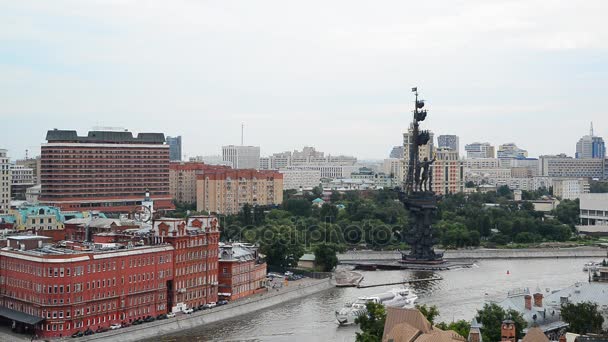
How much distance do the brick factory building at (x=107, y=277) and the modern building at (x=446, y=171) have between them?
280 ft

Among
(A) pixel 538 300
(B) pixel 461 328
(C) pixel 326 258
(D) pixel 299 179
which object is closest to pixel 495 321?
(B) pixel 461 328

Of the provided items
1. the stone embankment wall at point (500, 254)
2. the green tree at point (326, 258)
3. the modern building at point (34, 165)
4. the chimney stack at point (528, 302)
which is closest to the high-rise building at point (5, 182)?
the modern building at point (34, 165)

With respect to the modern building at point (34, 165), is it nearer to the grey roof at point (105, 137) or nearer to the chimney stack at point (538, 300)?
the grey roof at point (105, 137)

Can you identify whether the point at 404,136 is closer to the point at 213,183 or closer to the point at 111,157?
the point at 213,183

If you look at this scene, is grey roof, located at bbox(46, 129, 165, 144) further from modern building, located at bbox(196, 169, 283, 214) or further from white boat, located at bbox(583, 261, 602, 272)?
white boat, located at bbox(583, 261, 602, 272)

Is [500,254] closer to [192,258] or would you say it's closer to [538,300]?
[192,258]

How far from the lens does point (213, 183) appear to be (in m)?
108

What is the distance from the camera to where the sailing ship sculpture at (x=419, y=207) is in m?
69.9

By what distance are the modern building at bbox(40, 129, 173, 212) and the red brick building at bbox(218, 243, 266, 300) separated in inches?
1641

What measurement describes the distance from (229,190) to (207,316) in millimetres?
63459

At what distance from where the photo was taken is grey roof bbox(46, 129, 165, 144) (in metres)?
91.6

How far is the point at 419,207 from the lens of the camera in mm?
70250

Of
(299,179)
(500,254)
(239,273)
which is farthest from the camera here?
(299,179)

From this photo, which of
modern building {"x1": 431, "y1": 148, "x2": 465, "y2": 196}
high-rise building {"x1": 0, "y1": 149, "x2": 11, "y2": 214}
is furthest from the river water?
modern building {"x1": 431, "y1": 148, "x2": 465, "y2": 196}
